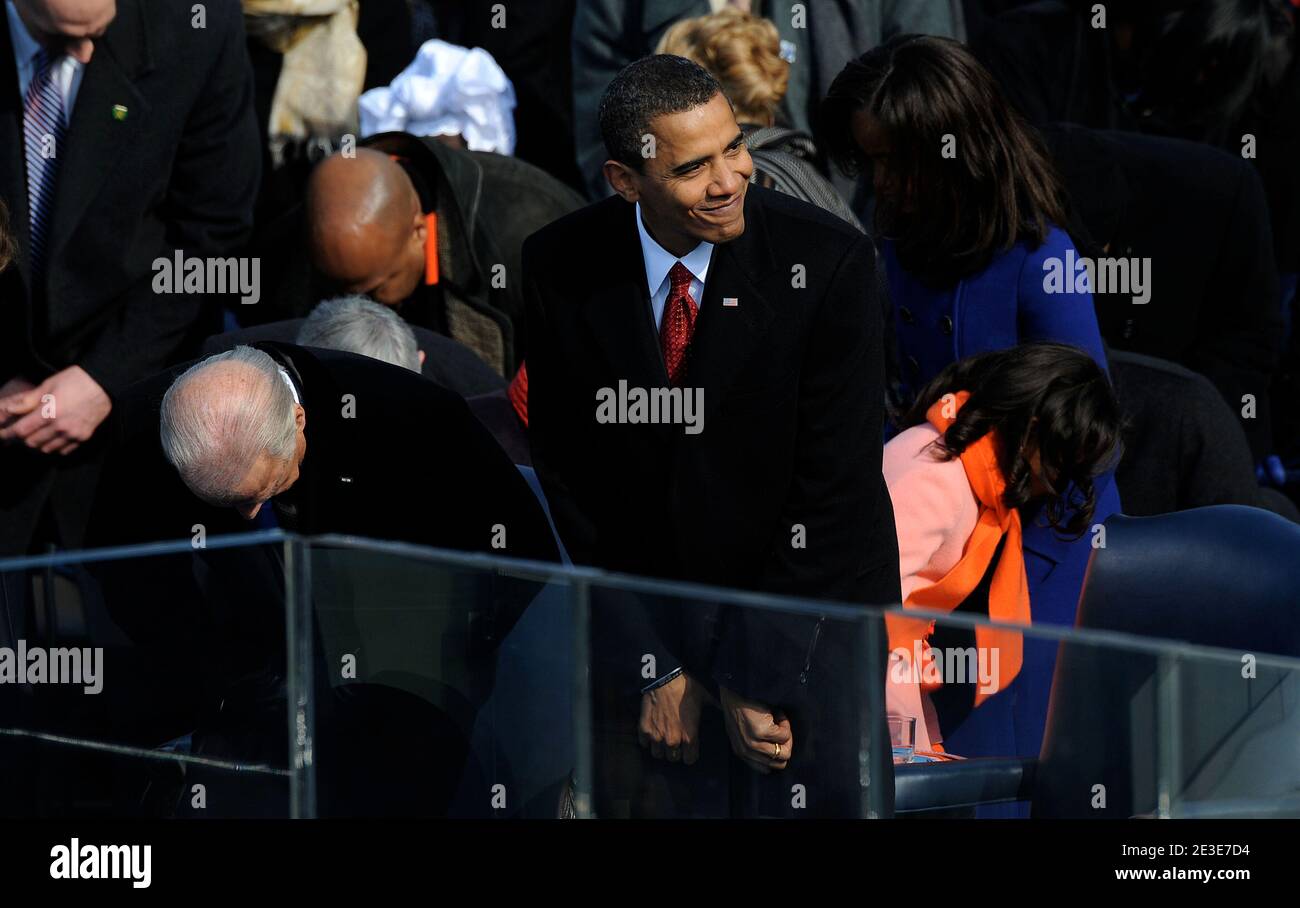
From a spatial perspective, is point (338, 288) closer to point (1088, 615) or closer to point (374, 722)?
point (1088, 615)

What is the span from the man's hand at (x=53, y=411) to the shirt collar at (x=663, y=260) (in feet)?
5.79

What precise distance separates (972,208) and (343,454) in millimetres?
1348

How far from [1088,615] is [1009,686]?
0.90 meters

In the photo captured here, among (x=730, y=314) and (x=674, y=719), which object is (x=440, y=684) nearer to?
(x=674, y=719)

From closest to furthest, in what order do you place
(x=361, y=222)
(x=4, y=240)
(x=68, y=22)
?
1. (x=4, y=240)
2. (x=68, y=22)
3. (x=361, y=222)

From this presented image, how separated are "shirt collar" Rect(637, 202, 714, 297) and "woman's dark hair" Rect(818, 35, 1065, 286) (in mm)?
→ 678

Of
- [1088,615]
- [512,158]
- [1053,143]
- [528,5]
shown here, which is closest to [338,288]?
[512,158]

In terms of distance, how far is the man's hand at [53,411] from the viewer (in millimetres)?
4613

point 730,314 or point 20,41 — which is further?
point 20,41

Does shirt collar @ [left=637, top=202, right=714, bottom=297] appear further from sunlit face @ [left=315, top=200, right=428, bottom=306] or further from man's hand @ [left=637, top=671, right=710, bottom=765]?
sunlit face @ [left=315, top=200, right=428, bottom=306]

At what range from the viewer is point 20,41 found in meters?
4.66

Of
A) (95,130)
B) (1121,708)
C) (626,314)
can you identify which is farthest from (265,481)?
(1121,708)

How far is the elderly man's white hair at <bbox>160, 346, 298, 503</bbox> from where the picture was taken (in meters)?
3.59

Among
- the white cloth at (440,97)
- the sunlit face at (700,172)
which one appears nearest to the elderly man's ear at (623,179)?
the sunlit face at (700,172)
